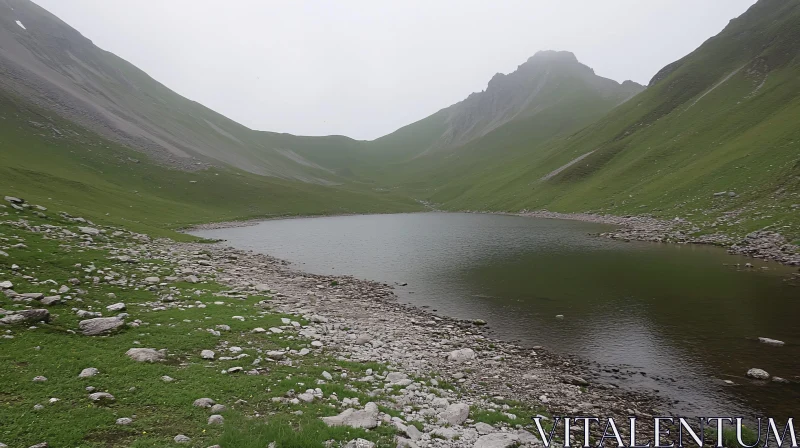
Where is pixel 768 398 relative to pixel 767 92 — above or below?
below

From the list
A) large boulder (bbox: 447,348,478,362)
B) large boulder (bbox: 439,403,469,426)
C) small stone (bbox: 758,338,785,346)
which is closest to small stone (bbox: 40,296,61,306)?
large boulder (bbox: 439,403,469,426)

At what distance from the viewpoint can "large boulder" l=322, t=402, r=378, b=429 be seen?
480 inches

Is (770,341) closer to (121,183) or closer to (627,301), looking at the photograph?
(627,301)

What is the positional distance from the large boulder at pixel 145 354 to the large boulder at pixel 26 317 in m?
4.74

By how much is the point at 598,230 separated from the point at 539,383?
61728 millimetres

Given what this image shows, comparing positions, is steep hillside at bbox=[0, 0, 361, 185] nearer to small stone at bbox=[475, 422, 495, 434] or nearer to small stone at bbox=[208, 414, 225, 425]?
small stone at bbox=[208, 414, 225, 425]

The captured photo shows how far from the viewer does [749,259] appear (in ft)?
135

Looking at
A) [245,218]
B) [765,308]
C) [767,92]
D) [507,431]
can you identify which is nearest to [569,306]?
[765,308]

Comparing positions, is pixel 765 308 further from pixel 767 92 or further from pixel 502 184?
pixel 502 184

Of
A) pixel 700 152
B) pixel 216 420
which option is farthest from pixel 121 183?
pixel 700 152

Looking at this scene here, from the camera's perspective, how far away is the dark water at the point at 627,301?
1895 cm

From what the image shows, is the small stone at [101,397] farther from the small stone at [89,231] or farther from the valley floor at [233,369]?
the small stone at [89,231]

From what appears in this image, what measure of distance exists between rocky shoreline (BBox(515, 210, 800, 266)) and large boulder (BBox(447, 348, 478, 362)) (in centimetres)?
3899

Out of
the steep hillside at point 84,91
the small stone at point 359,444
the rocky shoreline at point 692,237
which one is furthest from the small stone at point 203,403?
the steep hillside at point 84,91
